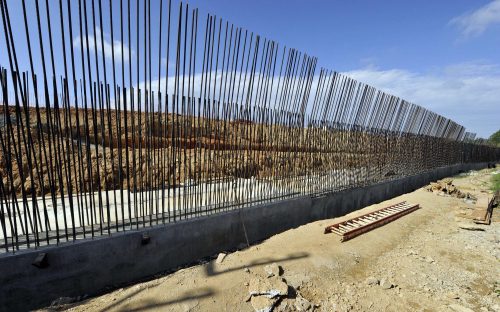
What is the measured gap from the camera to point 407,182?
10164 mm

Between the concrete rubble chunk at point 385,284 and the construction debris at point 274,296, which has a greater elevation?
the construction debris at point 274,296

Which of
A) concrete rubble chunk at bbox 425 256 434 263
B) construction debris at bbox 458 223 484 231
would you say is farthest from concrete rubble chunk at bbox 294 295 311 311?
construction debris at bbox 458 223 484 231

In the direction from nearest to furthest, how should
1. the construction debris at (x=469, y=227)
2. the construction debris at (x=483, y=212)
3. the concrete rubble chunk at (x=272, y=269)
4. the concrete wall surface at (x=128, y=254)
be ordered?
the concrete wall surface at (x=128, y=254) < the concrete rubble chunk at (x=272, y=269) < the construction debris at (x=469, y=227) < the construction debris at (x=483, y=212)

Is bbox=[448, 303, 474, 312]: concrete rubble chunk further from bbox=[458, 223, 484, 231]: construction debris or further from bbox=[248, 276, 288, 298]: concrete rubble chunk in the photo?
bbox=[458, 223, 484, 231]: construction debris

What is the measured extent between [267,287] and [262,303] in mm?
226

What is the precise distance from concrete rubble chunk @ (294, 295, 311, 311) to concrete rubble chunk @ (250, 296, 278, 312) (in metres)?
0.26

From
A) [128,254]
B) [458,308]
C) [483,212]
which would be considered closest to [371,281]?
[458,308]

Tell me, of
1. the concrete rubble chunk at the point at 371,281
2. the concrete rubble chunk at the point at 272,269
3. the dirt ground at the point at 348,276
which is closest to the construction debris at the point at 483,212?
the dirt ground at the point at 348,276

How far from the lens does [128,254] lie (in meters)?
3.67

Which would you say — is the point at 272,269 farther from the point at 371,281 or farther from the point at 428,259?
the point at 428,259

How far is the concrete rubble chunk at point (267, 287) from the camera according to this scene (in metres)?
3.18

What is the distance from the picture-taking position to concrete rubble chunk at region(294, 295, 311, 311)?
3.13 m

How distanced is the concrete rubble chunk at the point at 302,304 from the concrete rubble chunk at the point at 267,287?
16 centimetres

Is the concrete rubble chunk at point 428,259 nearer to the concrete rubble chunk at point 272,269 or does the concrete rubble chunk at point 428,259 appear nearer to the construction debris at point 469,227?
the construction debris at point 469,227
